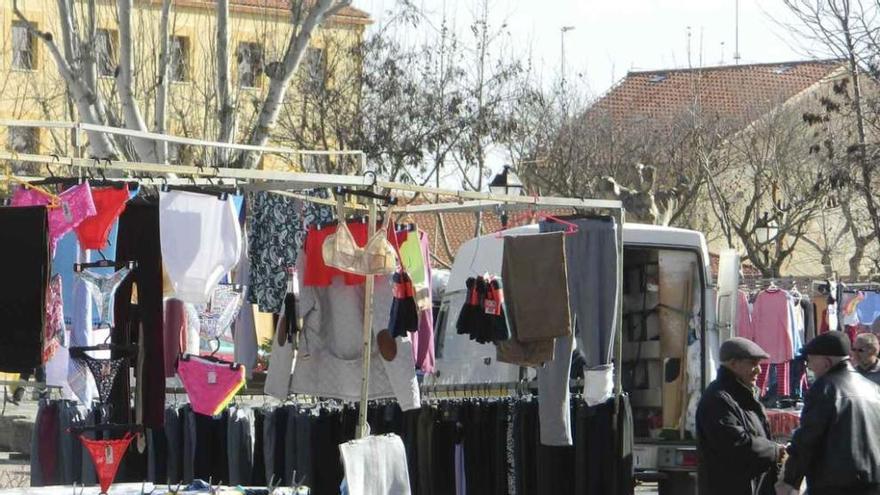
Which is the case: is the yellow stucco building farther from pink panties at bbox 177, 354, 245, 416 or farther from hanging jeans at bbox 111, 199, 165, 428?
hanging jeans at bbox 111, 199, 165, 428

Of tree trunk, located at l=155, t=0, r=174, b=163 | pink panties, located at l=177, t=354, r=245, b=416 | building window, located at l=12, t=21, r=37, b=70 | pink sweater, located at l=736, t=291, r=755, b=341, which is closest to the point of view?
pink panties, located at l=177, t=354, r=245, b=416

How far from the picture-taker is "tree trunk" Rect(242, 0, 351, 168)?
17.6m

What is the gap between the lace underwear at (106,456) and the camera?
27.5 ft

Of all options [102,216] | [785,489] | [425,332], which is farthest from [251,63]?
[785,489]

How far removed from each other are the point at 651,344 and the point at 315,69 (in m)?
14.6

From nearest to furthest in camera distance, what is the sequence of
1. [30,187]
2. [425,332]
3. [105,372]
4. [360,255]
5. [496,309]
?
[105,372] → [30,187] → [360,255] → [496,309] → [425,332]

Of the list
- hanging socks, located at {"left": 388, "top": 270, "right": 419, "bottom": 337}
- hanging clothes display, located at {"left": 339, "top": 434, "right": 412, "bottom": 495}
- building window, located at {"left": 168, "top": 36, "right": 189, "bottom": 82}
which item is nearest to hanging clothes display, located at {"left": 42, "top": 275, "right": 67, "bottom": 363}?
hanging clothes display, located at {"left": 339, "top": 434, "right": 412, "bottom": 495}

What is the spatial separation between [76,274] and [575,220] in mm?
4196

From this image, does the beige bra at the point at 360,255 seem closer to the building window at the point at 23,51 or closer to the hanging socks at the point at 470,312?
the hanging socks at the point at 470,312

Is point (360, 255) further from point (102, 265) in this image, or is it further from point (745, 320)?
point (745, 320)

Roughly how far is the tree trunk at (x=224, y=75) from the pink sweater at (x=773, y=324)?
723cm

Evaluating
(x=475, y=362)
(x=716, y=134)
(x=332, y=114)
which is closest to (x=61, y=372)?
(x=475, y=362)

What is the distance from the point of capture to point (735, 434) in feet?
31.7

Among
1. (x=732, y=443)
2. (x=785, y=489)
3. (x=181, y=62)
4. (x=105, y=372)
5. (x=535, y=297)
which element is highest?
(x=181, y=62)
